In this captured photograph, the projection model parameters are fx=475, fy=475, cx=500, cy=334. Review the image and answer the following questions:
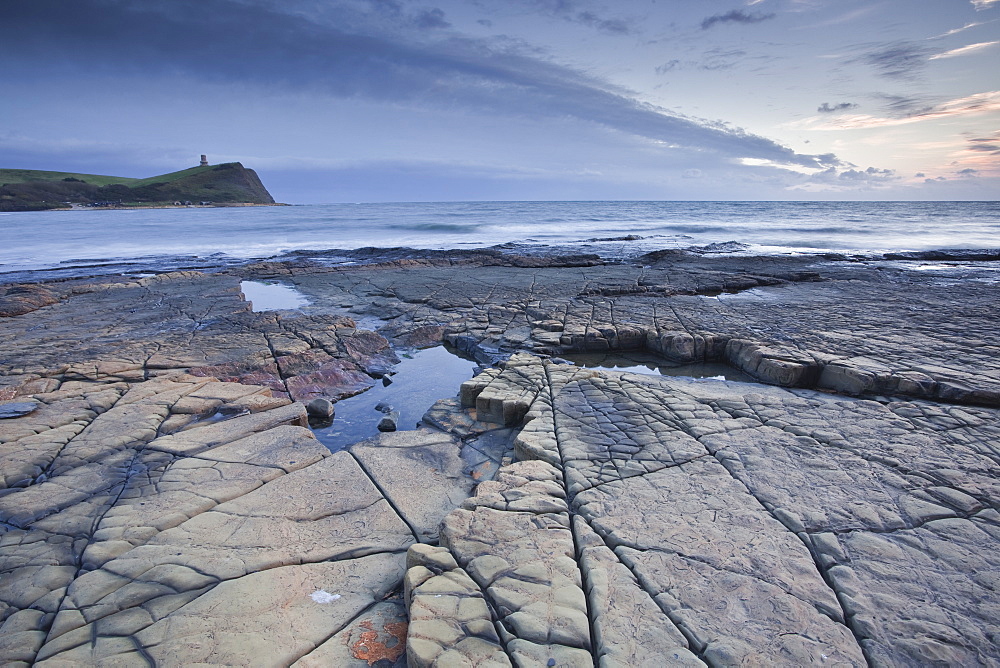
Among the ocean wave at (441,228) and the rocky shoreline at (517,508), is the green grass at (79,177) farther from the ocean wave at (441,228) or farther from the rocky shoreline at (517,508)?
the rocky shoreline at (517,508)

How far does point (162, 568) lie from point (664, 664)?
2499 mm

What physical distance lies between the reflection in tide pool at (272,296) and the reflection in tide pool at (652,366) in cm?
616

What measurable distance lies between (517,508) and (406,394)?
300 cm

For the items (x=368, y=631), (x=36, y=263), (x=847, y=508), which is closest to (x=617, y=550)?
(x=368, y=631)

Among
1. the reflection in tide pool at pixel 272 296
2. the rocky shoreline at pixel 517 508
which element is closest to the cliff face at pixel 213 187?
the reflection in tide pool at pixel 272 296

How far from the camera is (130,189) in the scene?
89.0m

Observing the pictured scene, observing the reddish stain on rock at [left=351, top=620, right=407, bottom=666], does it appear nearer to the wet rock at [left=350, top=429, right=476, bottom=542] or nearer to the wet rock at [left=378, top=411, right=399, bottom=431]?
the wet rock at [left=350, top=429, right=476, bottom=542]

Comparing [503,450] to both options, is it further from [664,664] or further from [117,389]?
[117,389]

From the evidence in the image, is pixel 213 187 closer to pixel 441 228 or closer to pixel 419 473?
pixel 441 228

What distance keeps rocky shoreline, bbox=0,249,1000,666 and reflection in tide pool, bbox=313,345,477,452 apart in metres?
0.31

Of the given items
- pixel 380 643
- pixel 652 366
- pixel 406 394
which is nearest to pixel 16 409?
pixel 406 394

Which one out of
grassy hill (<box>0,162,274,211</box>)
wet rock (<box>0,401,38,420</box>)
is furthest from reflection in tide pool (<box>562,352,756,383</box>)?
grassy hill (<box>0,162,274,211</box>)

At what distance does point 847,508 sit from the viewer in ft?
9.16

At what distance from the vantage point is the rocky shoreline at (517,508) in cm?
205
